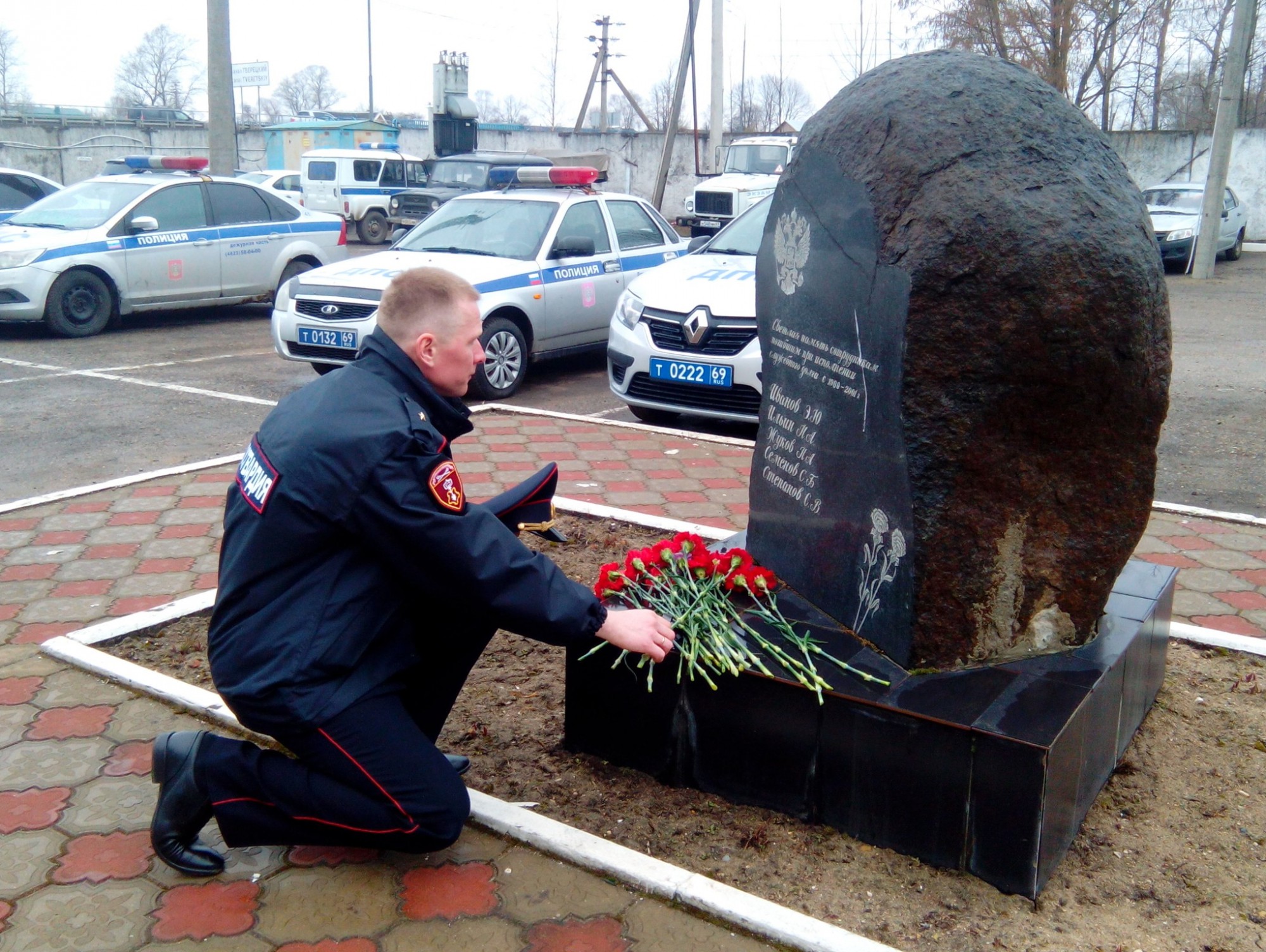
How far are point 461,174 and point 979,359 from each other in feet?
66.7

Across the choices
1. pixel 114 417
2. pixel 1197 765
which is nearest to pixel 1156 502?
pixel 1197 765

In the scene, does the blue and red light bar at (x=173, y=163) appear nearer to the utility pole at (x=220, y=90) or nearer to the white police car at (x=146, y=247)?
the white police car at (x=146, y=247)

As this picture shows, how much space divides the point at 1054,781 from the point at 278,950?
173 cm

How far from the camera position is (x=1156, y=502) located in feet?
18.7

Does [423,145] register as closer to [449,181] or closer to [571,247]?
[449,181]

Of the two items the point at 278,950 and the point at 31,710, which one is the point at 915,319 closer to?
the point at 278,950

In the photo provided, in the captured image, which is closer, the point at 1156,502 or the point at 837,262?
the point at 837,262

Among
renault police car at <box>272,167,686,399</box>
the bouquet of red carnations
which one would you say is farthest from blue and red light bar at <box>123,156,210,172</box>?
the bouquet of red carnations

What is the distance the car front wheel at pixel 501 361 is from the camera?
8.47 meters

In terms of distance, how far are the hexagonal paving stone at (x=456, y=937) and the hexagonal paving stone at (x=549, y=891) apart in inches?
2.0

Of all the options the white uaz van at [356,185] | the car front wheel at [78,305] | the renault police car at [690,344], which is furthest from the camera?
the white uaz van at [356,185]

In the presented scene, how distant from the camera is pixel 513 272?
28.3 ft

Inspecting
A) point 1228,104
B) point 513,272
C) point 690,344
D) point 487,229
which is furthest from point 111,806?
point 1228,104

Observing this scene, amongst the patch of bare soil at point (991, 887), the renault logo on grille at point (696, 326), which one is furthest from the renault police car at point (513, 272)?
the patch of bare soil at point (991, 887)
